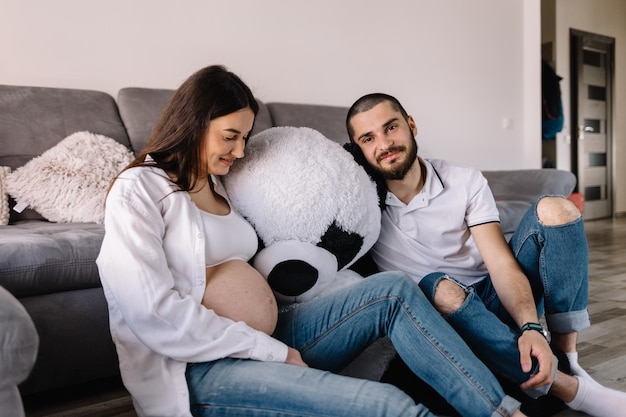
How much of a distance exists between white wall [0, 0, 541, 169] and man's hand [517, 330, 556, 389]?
223 cm

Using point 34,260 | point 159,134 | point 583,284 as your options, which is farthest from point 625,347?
point 34,260

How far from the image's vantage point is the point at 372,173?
156 cm

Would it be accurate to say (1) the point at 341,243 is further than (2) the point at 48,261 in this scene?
No

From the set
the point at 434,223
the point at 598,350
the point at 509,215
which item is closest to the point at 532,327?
the point at 434,223

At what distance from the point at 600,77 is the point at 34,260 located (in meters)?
6.68

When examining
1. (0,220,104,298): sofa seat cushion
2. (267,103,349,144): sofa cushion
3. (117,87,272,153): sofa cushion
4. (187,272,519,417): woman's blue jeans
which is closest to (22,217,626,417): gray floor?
(0,220,104,298): sofa seat cushion

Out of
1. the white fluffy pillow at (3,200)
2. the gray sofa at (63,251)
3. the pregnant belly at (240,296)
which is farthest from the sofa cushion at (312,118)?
the pregnant belly at (240,296)

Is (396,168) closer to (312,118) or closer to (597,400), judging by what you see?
(597,400)

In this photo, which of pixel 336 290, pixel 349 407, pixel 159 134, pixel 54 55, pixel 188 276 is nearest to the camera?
pixel 349 407

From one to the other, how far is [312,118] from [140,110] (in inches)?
33.9

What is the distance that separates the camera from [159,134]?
122 centimetres

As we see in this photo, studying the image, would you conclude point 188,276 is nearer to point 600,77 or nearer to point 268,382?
point 268,382

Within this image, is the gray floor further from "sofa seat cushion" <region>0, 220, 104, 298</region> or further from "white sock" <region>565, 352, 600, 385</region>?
"sofa seat cushion" <region>0, 220, 104, 298</region>

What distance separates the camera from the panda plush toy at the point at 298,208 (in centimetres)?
134
